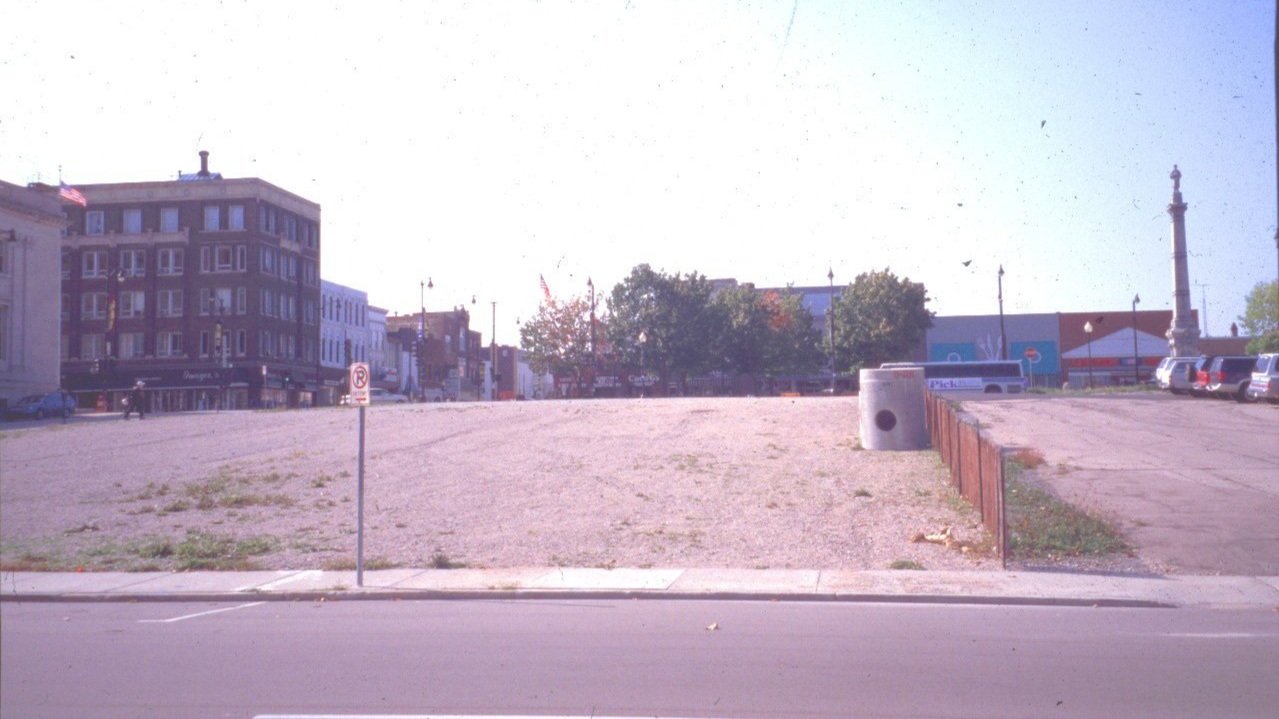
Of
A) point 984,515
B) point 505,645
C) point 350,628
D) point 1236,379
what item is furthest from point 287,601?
point 1236,379

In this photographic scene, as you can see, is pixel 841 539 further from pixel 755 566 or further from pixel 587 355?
pixel 587 355

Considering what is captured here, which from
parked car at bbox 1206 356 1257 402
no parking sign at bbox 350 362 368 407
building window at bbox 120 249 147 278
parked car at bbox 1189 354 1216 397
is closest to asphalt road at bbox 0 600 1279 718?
no parking sign at bbox 350 362 368 407

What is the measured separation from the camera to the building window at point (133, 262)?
7125cm

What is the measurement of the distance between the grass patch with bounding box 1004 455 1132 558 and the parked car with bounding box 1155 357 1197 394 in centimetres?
3203

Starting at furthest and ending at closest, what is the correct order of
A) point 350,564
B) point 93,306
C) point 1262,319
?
point 1262,319
point 93,306
point 350,564

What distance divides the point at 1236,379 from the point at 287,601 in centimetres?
4034

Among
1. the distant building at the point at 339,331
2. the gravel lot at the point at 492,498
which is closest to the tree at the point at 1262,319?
the gravel lot at the point at 492,498

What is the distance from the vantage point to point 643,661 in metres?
9.41

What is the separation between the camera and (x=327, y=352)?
87125mm

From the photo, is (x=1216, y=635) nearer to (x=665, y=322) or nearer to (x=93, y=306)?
(x=665, y=322)

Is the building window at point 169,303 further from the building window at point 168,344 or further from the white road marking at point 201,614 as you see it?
the white road marking at point 201,614

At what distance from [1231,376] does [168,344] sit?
6626cm

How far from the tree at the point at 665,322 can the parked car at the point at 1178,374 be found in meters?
32.7

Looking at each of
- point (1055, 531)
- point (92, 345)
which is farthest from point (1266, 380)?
point (92, 345)
